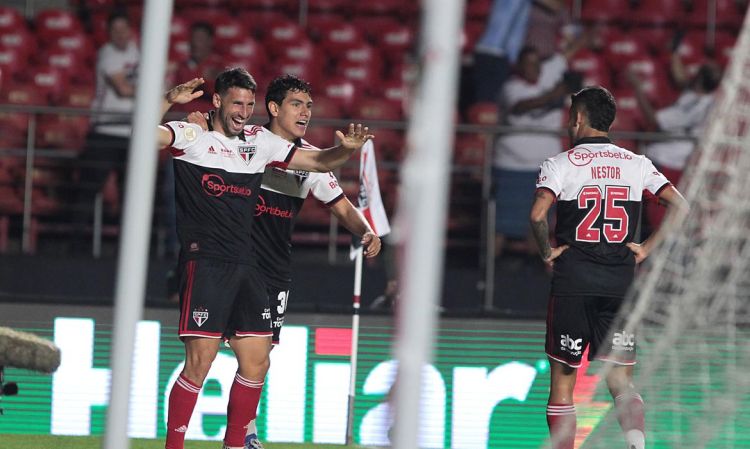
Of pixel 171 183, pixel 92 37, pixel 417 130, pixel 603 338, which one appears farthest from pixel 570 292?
pixel 92 37

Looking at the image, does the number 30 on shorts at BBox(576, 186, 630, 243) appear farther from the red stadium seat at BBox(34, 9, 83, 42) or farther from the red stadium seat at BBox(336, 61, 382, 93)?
the red stadium seat at BBox(34, 9, 83, 42)

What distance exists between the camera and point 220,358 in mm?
8852

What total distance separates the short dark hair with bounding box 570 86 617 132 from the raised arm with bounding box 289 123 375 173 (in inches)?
41.4

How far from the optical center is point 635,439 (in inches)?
251

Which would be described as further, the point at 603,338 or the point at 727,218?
the point at 603,338

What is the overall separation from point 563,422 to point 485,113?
208 inches

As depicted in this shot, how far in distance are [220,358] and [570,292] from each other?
3103 mm

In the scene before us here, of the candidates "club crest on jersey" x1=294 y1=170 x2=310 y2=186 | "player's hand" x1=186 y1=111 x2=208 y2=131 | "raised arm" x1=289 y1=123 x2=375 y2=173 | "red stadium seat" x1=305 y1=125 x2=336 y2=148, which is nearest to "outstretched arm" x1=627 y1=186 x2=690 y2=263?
"raised arm" x1=289 y1=123 x2=375 y2=173

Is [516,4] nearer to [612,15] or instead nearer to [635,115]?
[635,115]

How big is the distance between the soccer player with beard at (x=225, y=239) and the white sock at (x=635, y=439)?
71.1 inches

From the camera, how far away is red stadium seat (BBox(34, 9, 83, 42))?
13.0m

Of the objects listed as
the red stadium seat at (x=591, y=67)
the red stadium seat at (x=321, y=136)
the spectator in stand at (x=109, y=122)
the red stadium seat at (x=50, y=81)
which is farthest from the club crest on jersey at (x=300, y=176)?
the red stadium seat at (x=591, y=67)

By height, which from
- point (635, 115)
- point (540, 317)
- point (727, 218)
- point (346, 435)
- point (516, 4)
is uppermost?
point (516, 4)

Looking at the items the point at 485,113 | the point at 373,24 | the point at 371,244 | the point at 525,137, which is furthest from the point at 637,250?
the point at 373,24
